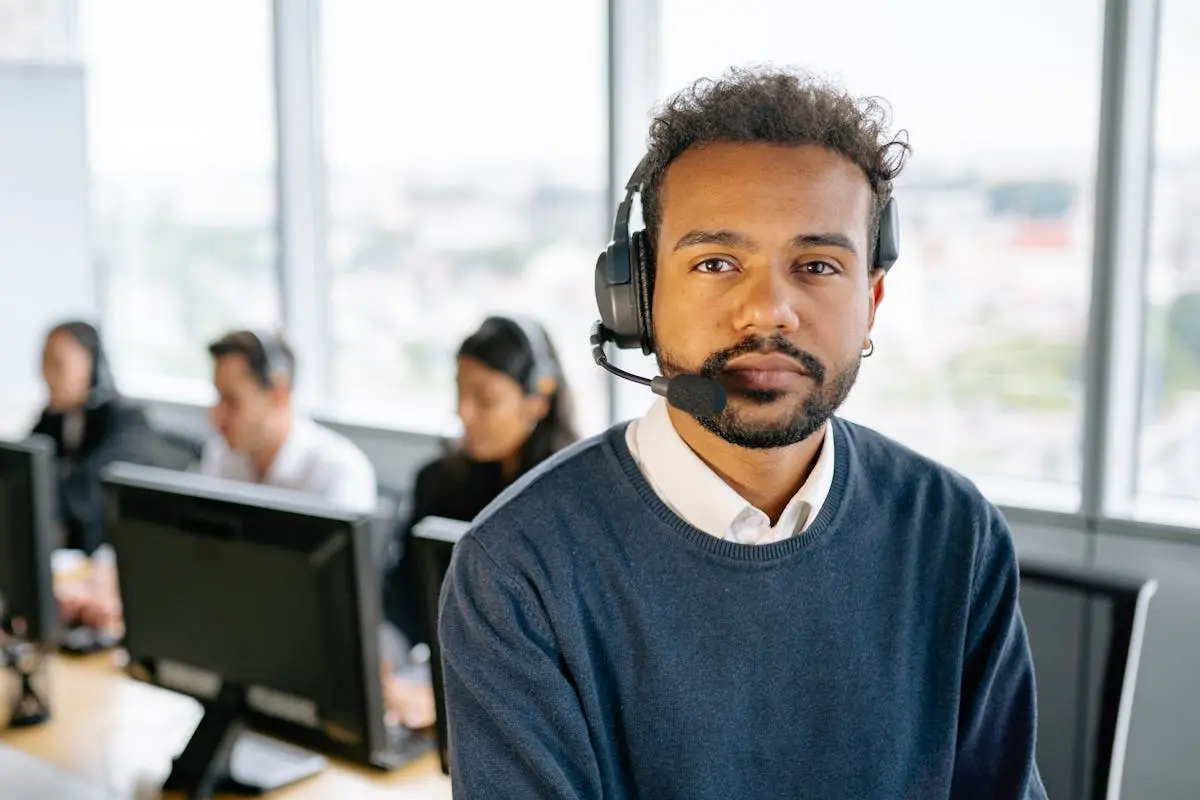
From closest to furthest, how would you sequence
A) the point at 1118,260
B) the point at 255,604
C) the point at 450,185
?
the point at 255,604, the point at 1118,260, the point at 450,185

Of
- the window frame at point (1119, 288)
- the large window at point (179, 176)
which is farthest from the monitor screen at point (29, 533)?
the large window at point (179, 176)

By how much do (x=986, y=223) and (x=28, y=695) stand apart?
2328 millimetres

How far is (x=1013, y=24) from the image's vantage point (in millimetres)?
2752

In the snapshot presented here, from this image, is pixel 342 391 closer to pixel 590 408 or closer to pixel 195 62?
pixel 590 408

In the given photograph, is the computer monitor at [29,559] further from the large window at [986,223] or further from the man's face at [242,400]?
the large window at [986,223]

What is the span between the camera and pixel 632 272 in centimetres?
115

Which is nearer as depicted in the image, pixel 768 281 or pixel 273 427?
pixel 768 281

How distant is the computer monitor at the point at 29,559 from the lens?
6.76ft

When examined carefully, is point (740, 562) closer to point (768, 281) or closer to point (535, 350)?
point (768, 281)

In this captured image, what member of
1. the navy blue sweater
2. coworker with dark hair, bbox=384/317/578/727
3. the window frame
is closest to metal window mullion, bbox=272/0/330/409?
coworker with dark hair, bbox=384/317/578/727

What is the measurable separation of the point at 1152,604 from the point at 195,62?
13.2 ft

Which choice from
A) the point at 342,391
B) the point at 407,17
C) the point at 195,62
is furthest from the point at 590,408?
the point at 195,62

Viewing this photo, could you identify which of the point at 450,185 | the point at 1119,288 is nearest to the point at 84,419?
the point at 450,185

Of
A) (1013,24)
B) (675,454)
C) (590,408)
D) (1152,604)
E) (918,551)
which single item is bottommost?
(1152,604)
